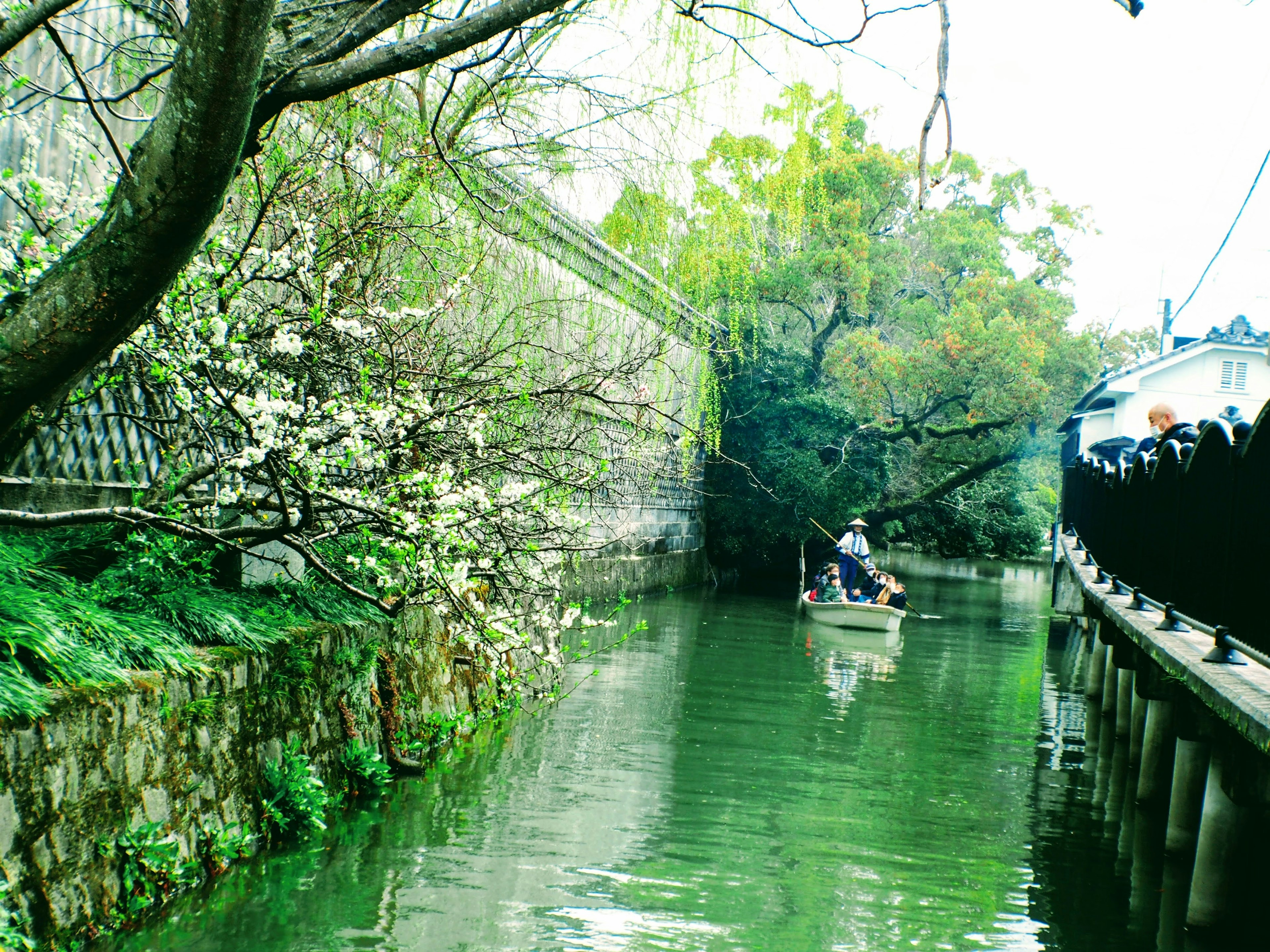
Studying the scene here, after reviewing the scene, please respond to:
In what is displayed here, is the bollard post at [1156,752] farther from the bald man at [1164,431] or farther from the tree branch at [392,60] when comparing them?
the tree branch at [392,60]

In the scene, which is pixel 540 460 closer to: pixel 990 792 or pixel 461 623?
pixel 461 623

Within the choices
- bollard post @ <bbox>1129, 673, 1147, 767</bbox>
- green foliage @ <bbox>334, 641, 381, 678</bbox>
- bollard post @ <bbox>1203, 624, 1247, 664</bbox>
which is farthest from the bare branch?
bollard post @ <bbox>1129, 673, 1147, 767</bbox>

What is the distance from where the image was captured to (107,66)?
6.63 metres

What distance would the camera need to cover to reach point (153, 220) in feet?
9.86

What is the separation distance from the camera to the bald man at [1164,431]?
25.6ft

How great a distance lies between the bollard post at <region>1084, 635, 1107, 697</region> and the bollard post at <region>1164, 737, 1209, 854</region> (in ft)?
22.1

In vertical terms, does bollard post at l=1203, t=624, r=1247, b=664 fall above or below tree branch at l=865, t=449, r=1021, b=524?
below

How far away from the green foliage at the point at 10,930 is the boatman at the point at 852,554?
19.3 metres

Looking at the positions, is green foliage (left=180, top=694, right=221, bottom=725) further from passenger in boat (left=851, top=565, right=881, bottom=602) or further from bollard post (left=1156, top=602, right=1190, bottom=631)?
passenger in boat (left=851, top=565, right=881, bottom=602)

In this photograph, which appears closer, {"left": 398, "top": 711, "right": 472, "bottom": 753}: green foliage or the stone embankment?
the stone embankment

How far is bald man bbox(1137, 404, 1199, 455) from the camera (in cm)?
781

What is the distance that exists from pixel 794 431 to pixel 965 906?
65.9ft

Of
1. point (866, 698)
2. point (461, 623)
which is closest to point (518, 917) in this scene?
point (461, 623)

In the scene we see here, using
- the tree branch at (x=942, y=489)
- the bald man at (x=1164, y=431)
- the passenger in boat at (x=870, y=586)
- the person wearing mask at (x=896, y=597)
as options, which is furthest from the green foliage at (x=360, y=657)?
the tree branch at (x=942, y=489)
